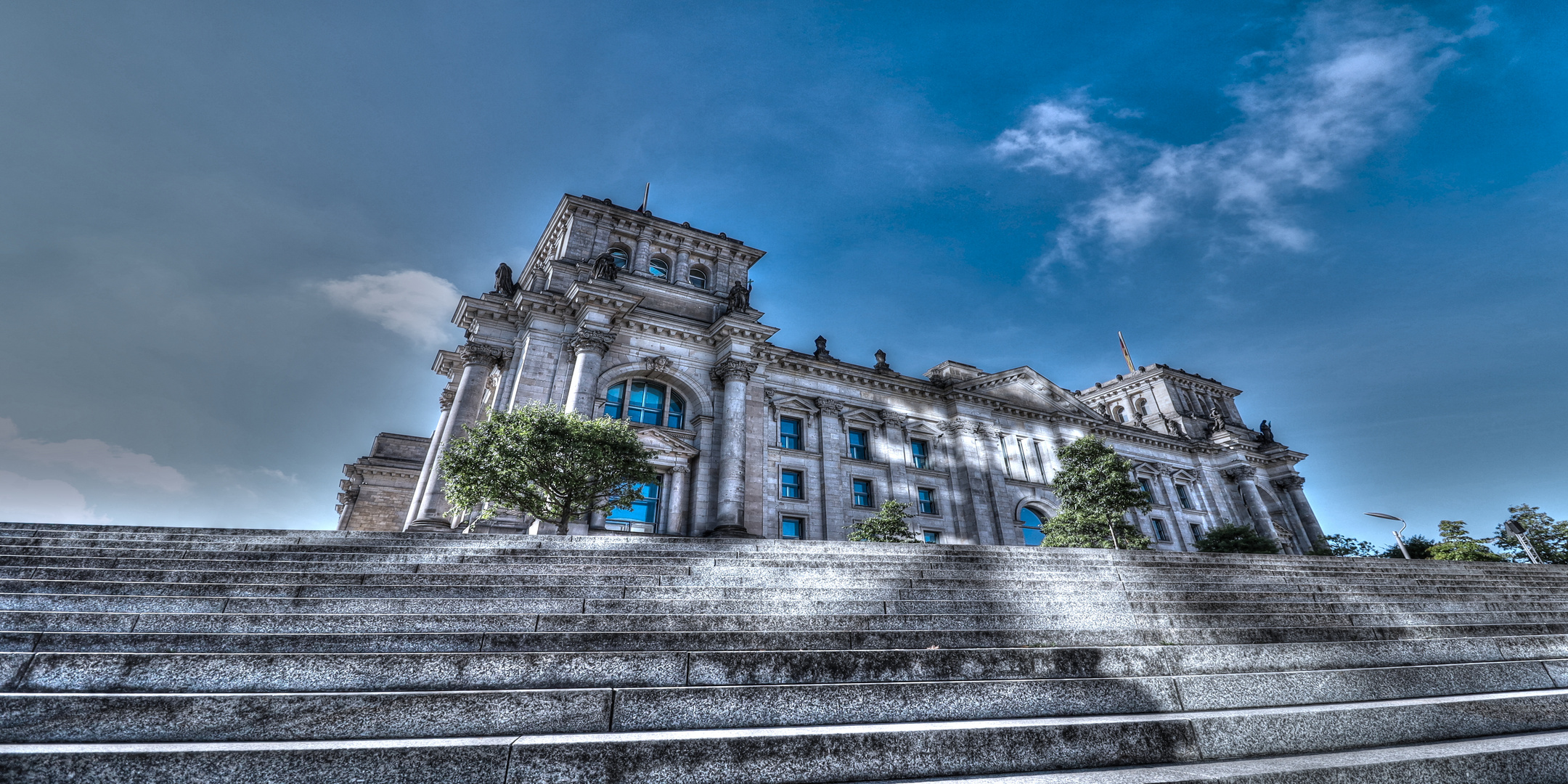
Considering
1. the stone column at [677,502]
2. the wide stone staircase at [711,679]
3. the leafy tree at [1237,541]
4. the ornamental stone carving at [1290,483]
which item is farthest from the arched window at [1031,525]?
the ornamental stone carving at [1290,483]

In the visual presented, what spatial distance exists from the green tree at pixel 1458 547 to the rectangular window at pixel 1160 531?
39.3 feet

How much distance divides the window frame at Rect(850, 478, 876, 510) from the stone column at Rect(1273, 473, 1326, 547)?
39254mm

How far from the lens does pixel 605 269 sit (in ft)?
86.2

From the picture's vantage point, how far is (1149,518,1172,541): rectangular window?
1527 inches

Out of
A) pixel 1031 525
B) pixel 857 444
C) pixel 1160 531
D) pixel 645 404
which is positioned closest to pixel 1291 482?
pixel 1160 531

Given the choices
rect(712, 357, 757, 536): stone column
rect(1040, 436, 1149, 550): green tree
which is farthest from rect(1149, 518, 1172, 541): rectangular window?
rect(712, 357, 757, 536): stone column

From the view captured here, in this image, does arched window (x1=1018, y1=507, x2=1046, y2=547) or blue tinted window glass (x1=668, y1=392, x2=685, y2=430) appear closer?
blue tinted window glass (x1=668, y1=392, x2=685, y2=430)

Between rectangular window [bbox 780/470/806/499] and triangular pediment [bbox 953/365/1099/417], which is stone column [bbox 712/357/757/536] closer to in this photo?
rectangular window [bbox 780/470/806/499]

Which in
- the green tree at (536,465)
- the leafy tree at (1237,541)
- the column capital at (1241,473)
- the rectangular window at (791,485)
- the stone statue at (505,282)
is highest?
the stone statue at (505,282)

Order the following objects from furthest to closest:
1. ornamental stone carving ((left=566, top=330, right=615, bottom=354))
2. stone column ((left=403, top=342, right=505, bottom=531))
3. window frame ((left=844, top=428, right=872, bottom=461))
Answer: window frame ((left=844, top=428, right=872, bottom=461))
ornamental stone carving ((left=566, top=330, right=615, bottom=354))
stone column ((left=403, top=342, right=505, bottom=531))

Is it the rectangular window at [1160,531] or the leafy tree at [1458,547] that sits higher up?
the rectangular window at [1160,531]

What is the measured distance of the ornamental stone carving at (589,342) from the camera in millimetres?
24422

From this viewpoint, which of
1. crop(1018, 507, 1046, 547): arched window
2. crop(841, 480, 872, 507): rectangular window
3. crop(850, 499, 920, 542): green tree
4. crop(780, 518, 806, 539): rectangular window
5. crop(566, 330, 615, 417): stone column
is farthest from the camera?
crop(1018, 507, 1046, 547): arched window

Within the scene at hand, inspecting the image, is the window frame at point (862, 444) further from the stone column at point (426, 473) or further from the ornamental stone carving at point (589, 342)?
the stone column at point (426, 473)
